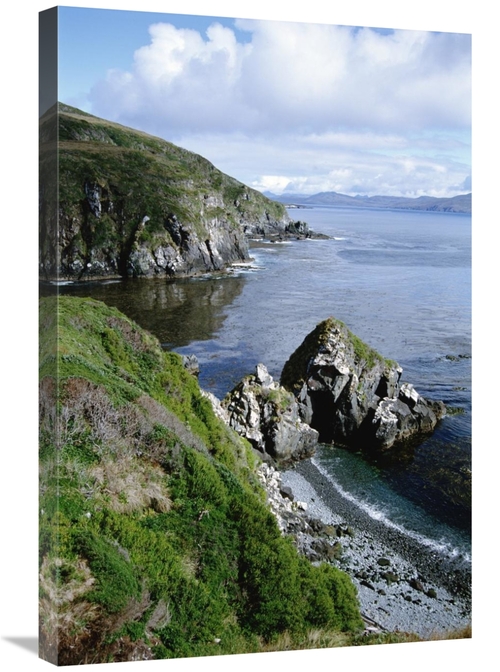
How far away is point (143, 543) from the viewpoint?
988 centimetres

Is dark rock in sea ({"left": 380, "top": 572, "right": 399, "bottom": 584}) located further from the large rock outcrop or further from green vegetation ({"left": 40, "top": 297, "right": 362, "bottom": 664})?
the large rock outcrop

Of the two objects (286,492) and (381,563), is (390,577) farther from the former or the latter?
(286,492)

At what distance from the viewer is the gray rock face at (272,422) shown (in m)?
16.7

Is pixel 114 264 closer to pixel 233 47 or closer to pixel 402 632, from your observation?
pixel 233 47

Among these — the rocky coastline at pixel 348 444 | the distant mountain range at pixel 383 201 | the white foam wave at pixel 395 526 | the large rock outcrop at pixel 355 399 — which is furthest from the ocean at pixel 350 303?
the large rock outcrop at pixel 355 399

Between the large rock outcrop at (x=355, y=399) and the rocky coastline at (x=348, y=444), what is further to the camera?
the large rock outcrop at (x=355, y=399)

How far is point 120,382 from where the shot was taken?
11.8m

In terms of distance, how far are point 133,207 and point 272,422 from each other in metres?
6.89

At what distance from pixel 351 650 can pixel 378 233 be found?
25.2 ft

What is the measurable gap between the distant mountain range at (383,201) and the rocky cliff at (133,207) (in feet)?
1.49

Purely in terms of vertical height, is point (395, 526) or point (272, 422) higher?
point (272, 422)

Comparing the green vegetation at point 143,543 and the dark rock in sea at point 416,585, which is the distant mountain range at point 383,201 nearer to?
the green vegetation at point 143,543

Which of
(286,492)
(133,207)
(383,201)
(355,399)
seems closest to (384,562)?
(286,492)
